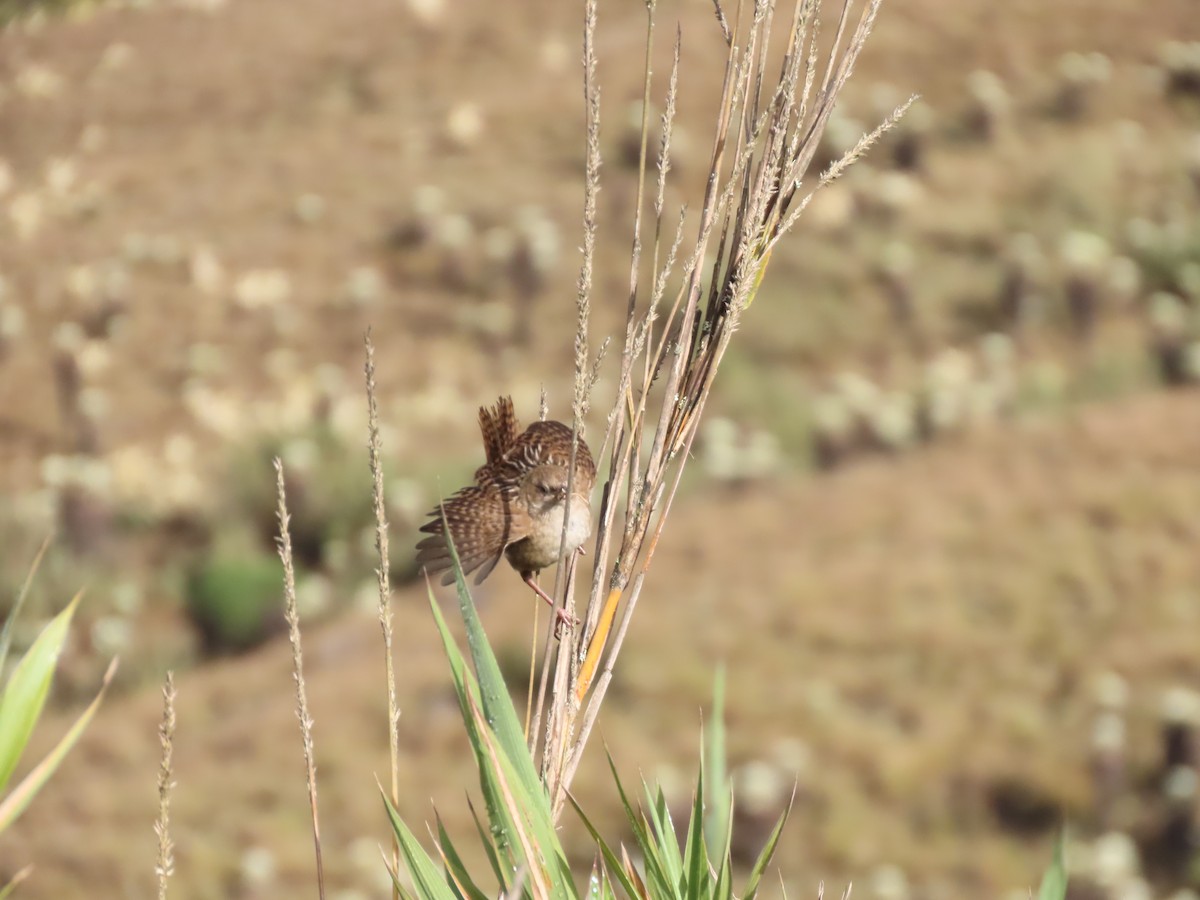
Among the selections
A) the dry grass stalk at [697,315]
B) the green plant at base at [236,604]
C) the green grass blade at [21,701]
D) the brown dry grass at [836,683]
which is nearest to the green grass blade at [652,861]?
the dry grass stalk at [697,315]

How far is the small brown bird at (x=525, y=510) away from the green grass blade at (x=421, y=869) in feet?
0.72

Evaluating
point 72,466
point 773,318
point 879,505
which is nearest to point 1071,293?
point 773,318

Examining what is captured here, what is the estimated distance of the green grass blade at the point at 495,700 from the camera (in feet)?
3.23

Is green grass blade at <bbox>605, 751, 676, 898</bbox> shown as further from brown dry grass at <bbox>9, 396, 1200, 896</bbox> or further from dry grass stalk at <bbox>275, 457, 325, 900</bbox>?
brown dry grass at <bbox>9, 396, 1200, 896</bbox>

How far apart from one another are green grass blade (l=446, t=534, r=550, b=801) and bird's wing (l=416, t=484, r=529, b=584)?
0.25ft

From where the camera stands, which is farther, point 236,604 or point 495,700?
point 236,604

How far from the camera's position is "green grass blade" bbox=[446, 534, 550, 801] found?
0.98m

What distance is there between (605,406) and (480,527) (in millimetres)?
5558

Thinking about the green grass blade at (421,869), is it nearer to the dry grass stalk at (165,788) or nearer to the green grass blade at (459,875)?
the green grass blade at (459,875)

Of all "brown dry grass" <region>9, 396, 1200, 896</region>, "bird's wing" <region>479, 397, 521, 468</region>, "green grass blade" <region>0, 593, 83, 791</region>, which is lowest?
"brown dry grass" <region>9, 396, 1200, 896</region>

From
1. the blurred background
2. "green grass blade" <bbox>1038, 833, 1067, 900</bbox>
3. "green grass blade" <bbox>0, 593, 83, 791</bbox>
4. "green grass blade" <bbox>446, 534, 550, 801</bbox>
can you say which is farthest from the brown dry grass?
"green grass blade" <bbox>446, 534, 550, 801</bbox>

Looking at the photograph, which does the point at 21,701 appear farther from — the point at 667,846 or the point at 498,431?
the point at 667,846

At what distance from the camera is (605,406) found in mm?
6676

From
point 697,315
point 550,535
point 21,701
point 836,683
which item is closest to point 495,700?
point 550,535
